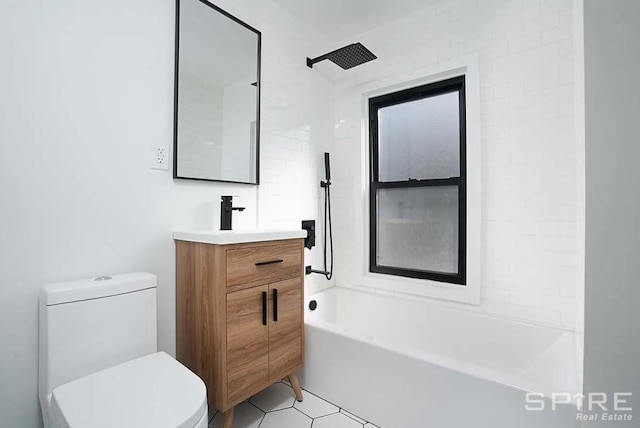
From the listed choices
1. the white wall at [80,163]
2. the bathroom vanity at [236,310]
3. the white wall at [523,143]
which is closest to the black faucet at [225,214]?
the white wall at [80,163]

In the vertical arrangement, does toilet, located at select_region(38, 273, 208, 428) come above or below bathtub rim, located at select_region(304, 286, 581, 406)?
above

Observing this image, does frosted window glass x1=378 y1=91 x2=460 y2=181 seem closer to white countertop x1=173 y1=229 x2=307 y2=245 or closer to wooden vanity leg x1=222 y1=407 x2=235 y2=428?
white countertop x1=173 y1=229 x2=307 y2=245

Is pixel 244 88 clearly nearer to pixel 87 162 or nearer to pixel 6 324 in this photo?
pixel 87 162

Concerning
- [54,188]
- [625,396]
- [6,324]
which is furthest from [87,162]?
[625,396]

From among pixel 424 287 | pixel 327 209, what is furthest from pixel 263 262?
pixel 424 287

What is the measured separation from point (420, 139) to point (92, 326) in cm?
230

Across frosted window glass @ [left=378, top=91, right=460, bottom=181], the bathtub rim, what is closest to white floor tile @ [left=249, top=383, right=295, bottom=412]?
the bathtub rim

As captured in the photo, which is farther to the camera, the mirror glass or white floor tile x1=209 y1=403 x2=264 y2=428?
the mirror glass

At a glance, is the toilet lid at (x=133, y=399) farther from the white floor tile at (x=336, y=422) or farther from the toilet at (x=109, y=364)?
the white floor tile at (x=336, y=422)

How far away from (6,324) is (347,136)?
2.34m

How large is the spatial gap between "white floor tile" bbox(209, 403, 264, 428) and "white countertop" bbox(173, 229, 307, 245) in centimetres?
94

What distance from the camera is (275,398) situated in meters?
1.71

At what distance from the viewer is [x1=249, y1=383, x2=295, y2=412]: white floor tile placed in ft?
5.37

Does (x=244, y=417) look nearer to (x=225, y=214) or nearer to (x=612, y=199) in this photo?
(x=225, y=214)
